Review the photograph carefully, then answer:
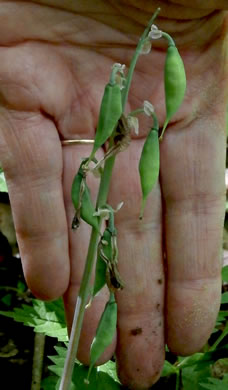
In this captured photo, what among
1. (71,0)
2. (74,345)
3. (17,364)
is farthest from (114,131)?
(17,364)

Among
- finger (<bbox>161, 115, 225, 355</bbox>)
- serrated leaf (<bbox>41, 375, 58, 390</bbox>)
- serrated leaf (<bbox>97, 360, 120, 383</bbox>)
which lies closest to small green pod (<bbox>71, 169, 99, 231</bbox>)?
finger (<bbox>161, 115, 225, 355</bbox>)

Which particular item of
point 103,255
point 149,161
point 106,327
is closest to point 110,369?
point 106,327

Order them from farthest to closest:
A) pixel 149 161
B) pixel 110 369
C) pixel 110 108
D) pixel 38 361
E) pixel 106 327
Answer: pixel 38 361 < pixel 110 369 < pixel 106 327 < pixel 149 161 < pixel 110 108

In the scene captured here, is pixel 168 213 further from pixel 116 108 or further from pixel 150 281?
pixel 116 108

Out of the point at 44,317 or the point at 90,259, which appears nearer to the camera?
the point at 90,259

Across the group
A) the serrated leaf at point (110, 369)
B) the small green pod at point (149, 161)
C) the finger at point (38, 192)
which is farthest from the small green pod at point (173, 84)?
the serrated leaf at point (110, 369)

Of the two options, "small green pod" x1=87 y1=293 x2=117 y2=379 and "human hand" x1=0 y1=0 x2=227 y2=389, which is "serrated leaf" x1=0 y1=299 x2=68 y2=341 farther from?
"small green pod" x1=87 y1=293 x2=117 y2=379

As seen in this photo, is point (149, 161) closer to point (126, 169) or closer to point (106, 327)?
point (106, 327)

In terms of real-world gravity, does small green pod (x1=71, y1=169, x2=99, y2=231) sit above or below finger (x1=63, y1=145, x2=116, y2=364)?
above
